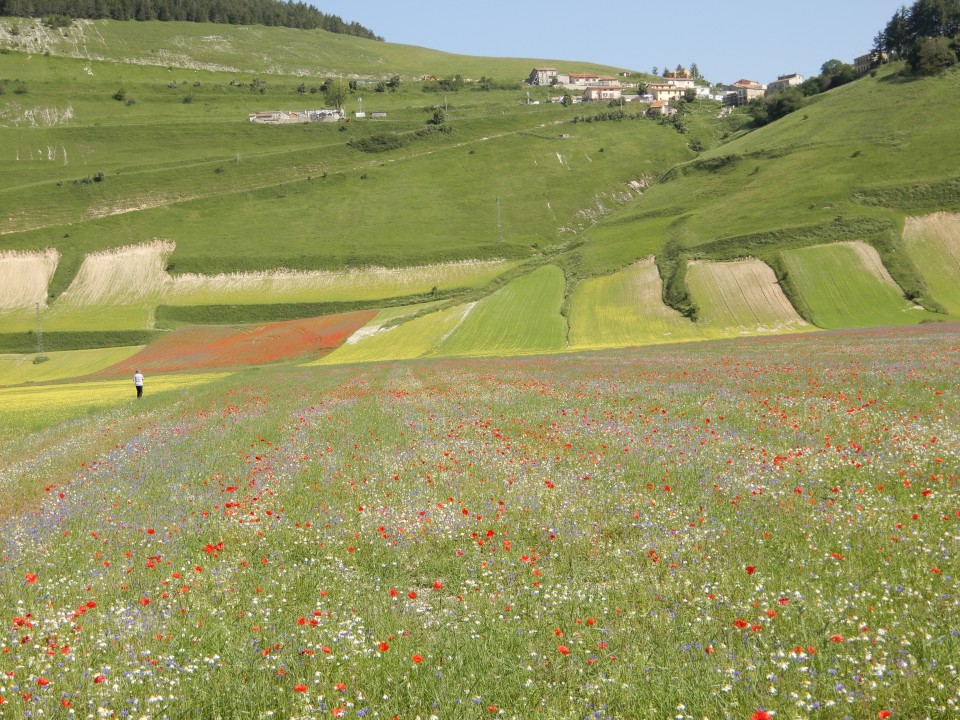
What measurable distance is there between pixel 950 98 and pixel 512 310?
363 feet

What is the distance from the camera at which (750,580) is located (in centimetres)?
842

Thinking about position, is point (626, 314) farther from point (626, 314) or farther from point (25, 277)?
point (25, 277)

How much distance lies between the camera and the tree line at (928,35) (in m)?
153

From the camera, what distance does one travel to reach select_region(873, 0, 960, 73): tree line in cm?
15325

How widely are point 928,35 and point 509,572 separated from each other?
739ft

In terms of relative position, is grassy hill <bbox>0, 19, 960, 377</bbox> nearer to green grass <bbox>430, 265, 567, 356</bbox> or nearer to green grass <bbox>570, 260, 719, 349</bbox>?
green grass <bbox>570, 260, 719, 349</bbox>

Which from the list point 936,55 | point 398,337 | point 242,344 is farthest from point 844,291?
point 936,55

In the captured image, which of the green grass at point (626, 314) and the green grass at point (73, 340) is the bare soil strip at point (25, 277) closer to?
the green grass at point (73, 340)

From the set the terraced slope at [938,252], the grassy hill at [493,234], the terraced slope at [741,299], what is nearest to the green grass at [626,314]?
the grassy hill at [493,234]

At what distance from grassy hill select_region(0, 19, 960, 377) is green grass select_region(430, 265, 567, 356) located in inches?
21.0

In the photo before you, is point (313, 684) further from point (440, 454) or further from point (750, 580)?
point (440, 454)

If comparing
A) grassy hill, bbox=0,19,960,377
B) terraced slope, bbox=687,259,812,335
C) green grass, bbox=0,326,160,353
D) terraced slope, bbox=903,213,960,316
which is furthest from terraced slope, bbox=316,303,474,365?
terraced slope, bbox=903,213,960,316

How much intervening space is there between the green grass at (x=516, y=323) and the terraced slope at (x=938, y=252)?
144 ft

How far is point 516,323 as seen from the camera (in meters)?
88.8
